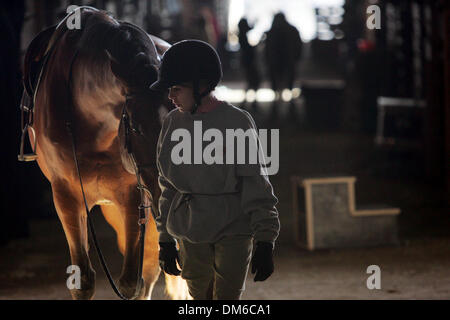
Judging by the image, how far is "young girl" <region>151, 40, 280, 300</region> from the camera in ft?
11.1

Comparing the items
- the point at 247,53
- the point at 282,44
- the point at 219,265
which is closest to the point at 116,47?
the point at 219,265

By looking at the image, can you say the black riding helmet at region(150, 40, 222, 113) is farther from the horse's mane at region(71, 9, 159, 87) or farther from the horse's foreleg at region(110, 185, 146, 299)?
the horse's foreleg at region(110, 185, 146, 299)

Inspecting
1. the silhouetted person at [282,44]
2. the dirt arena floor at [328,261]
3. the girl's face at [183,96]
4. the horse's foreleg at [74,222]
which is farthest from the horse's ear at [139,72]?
the silhouetted person at [282,44]

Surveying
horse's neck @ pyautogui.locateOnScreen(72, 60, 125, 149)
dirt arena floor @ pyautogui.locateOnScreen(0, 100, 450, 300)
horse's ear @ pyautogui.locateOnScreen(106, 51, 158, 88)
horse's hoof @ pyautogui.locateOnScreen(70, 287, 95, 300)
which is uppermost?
horse's ear @ pyautogui.locateOnScreen(106, 51, 158, 88)

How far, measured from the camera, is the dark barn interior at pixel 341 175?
268 inches

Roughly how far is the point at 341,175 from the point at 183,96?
15.7 ft

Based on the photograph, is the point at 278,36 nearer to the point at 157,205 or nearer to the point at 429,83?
the point at 157,205

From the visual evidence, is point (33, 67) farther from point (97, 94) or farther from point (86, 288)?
point (86, 288)

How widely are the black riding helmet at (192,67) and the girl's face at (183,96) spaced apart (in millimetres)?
18

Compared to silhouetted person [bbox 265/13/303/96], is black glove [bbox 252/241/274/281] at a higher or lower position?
lower

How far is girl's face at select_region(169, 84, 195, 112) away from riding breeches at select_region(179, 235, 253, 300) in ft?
1.88

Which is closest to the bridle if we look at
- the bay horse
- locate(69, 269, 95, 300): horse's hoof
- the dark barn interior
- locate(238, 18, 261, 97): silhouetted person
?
the bay horse

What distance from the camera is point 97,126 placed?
426 cm
